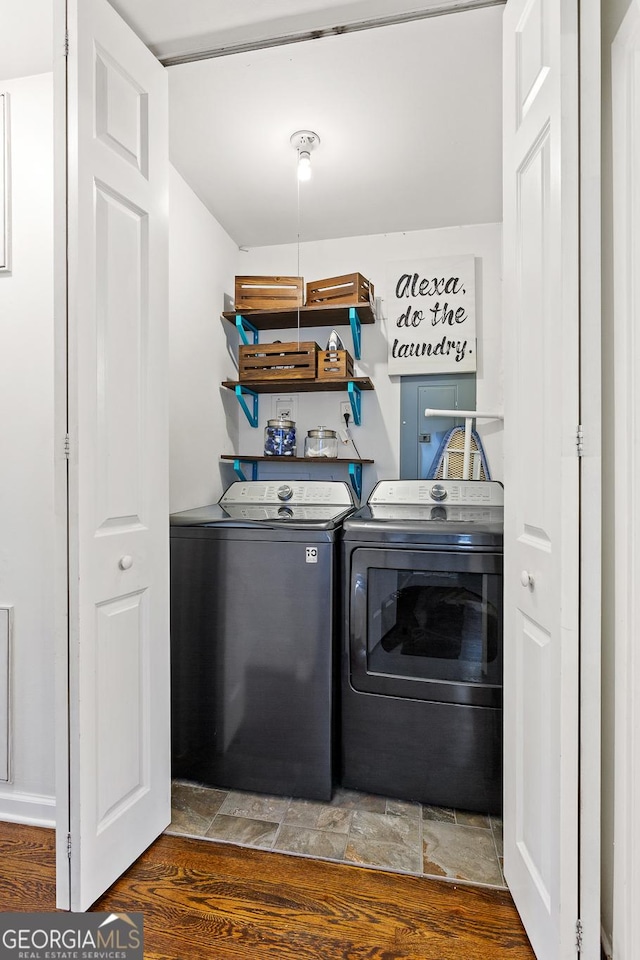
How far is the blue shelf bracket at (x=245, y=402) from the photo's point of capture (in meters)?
2.61

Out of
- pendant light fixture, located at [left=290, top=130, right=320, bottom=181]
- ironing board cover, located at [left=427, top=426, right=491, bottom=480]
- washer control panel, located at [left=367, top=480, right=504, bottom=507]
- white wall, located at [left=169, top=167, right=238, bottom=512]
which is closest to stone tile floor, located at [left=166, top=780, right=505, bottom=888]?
white wall, located at [left=169, top=167, right=238, bottom=512]

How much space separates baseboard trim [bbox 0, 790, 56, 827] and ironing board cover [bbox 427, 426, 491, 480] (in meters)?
2.00

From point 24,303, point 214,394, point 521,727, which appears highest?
point 24,303

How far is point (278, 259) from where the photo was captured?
2.84 meters

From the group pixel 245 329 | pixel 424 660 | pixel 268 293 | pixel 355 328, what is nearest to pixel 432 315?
pixel 355 328

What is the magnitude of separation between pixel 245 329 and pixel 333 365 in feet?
1.99

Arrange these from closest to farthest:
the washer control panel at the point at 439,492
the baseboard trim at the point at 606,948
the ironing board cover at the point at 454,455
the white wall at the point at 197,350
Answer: the baseboard trim at the point at 606,948, the white wall at the point at 197,350, the washer control panel at the point at 439,492, the ironing board cover at the point at 454,455

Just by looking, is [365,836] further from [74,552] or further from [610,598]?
[74,552]

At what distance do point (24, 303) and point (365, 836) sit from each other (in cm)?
199

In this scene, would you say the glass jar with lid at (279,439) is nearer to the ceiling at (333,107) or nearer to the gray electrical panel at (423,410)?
the gray electrical panel at (423,410)

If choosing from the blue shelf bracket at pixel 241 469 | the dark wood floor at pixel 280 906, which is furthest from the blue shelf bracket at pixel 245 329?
the dark wood floor at pixel 280 906

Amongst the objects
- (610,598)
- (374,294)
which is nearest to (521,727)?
(610,598)

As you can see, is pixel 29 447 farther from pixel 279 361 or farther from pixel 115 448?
pixel 279 361

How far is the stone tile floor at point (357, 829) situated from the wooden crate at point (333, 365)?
1712mm
